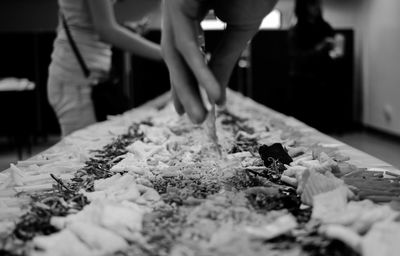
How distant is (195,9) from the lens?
87cm

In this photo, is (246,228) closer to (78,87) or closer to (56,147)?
(56,147)

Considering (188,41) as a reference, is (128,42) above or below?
below

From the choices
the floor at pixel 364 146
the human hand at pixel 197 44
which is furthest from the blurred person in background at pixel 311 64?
the human hand at pixel 197 44

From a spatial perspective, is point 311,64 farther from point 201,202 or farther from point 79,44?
point 201,202

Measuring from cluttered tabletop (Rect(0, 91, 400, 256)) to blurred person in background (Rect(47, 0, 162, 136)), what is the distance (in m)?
0.83

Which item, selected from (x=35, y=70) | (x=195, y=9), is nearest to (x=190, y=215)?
(x=195, y=9)

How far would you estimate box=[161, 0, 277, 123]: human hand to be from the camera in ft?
2.83

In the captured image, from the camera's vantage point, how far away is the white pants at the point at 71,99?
2.31 meters

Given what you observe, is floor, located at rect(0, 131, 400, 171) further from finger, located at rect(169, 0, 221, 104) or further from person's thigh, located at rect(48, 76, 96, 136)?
finger, located at rect(169, 0, 221, 104)

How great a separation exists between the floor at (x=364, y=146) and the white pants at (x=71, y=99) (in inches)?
125

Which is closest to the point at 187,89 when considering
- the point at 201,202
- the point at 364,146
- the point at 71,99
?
the point at 201,202

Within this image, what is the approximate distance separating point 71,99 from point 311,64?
16.0 feet

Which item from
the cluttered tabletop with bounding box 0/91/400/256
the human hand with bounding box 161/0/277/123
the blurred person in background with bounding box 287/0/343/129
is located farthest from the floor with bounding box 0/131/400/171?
the human hand with bounding box 161/0/277/123

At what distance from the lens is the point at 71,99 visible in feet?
7.59
